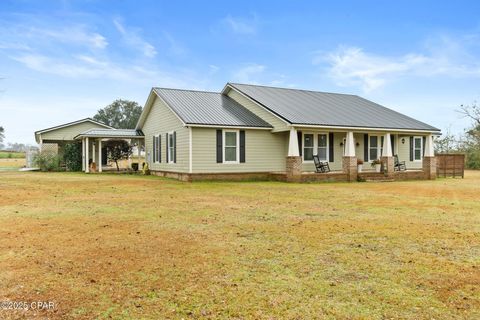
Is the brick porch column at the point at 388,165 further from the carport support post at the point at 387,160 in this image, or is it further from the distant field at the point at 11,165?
the distant field at the point at 11,165

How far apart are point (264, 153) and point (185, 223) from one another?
12917 millimetres

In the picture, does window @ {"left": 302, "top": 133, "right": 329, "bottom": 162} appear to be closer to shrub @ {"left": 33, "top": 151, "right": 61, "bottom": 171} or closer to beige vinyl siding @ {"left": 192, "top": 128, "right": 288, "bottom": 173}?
beige vinyl siding @ {"left": 192, "top": 128, "right": 288, "bottom": 173}

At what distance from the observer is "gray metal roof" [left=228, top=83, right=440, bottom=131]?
802 inches

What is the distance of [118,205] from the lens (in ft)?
33.9

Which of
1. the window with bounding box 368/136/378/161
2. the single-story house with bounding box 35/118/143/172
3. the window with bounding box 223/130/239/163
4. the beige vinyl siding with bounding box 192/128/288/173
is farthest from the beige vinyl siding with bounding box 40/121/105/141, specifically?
the window with bounding box 368/136/378/161

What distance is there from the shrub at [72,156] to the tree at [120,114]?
43.4 meters

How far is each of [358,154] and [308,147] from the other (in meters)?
3.88

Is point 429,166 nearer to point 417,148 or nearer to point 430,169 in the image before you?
point 430,169

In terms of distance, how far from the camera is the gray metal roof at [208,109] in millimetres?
19087

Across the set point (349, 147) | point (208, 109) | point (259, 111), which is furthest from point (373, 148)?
point (208, 109)

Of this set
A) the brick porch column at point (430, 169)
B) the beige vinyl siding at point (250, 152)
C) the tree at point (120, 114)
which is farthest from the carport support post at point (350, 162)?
the tree at point (120, 114)

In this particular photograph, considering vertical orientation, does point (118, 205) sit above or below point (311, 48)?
below

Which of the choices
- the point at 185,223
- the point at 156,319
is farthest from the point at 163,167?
the point at 156,319

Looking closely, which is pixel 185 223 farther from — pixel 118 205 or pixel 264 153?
pixel 264 153
